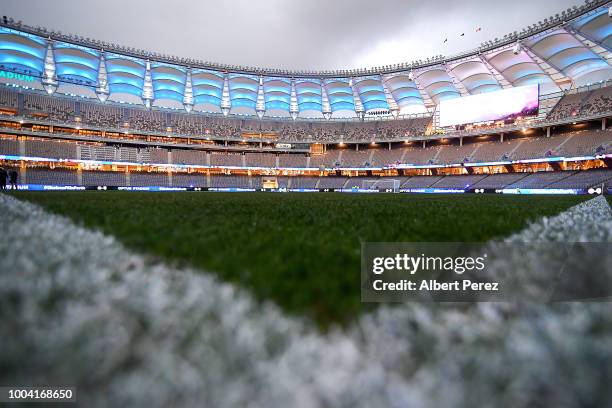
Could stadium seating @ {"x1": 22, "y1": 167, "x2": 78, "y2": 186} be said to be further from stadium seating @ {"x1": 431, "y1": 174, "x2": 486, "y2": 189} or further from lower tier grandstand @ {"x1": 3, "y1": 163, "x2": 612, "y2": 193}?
stadium seating @ {"x1": 431, "y1": 174, "x2": 486, "y2": 189}

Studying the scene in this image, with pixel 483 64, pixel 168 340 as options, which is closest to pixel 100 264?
pixel 168 340

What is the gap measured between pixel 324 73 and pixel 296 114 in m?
10.9

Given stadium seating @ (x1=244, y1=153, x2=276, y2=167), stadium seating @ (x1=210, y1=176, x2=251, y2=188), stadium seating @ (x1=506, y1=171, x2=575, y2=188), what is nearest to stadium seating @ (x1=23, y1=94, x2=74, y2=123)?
stadium seating @ (x1=210, y1=176, x2=251, y2=188)

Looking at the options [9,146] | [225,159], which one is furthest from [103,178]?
[225,159]

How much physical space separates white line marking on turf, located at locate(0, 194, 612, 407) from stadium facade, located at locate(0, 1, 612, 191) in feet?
137

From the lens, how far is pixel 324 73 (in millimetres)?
50719

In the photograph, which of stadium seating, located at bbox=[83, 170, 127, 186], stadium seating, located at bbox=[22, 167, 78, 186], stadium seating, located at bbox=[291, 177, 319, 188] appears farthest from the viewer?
stadium seating, located at bbox=[291, 177, 319, 188]

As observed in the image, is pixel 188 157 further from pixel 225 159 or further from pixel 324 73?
pixel 324 73

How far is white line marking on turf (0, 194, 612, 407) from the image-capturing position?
532mm

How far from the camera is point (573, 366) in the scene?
54 cm

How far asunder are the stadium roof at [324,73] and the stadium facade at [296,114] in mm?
170

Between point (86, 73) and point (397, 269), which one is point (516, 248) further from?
point (86, 73)

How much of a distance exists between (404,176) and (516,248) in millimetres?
52751

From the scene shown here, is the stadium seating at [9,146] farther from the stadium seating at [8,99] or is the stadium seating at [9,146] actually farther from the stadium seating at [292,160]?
the stadium seating at [292,160]
